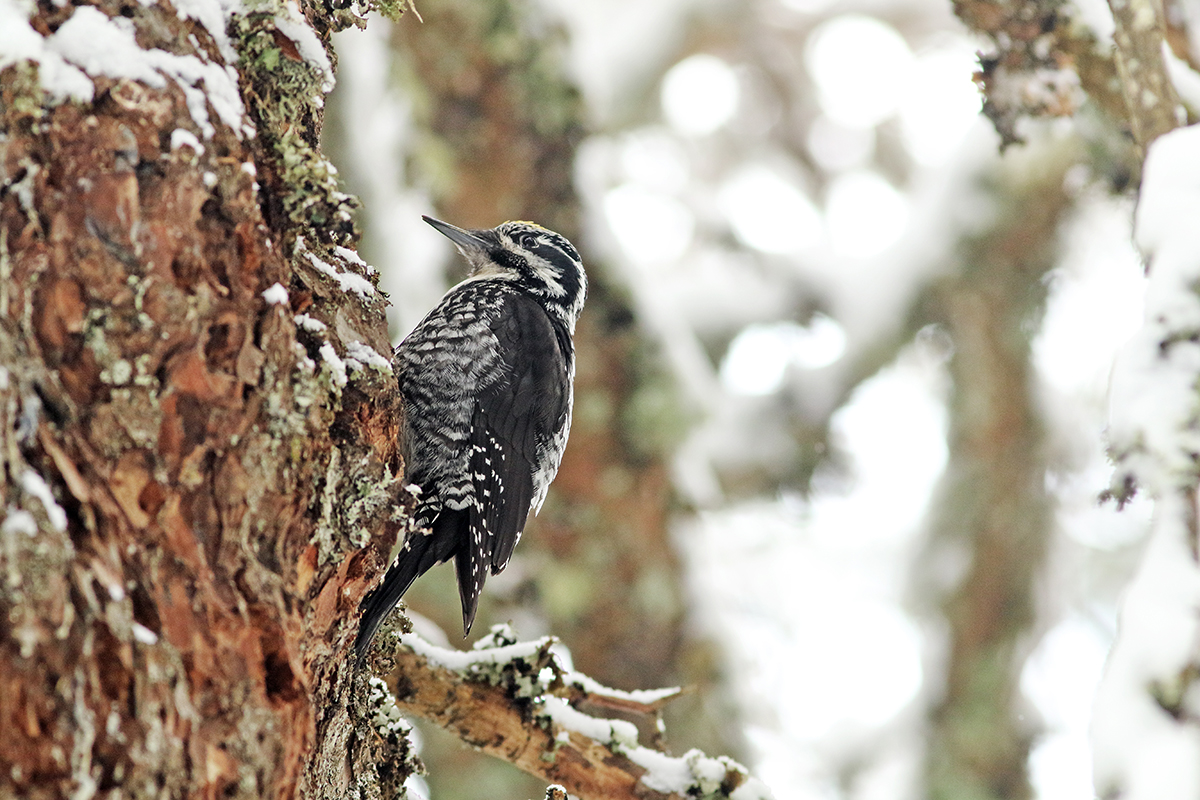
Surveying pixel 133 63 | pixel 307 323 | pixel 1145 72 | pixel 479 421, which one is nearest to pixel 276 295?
pixel 307 323

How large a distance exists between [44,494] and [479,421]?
1.87m

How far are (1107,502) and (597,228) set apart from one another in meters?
3.85

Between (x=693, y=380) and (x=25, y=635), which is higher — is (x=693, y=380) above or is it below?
above

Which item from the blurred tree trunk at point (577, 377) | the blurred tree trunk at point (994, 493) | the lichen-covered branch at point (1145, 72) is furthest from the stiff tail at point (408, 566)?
the blurred tree trunk at point (994, 493)

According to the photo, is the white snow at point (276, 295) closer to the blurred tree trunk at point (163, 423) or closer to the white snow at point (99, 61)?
the blurred tree trunk at point (163, 423)

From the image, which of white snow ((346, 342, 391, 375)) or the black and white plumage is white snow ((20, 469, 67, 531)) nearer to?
white snow ((346, 342, 391, 375))

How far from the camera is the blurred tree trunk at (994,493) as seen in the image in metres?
5.95

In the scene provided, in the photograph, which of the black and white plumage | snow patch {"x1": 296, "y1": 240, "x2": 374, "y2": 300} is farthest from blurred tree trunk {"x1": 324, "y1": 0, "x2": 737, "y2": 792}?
snow patch {"x1": 296, "y1": 240, "x2": 374, "y2": 300}

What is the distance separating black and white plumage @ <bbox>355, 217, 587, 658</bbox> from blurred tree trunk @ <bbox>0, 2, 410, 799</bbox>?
42.9 inches

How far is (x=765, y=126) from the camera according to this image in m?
10.9

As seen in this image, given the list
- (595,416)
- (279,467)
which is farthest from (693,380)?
(279,467)

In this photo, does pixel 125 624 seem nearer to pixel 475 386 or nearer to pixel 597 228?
pixel 475 386

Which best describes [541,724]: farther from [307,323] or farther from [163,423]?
[163,423]

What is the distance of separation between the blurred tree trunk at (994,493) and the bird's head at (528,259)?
2.69 metres
